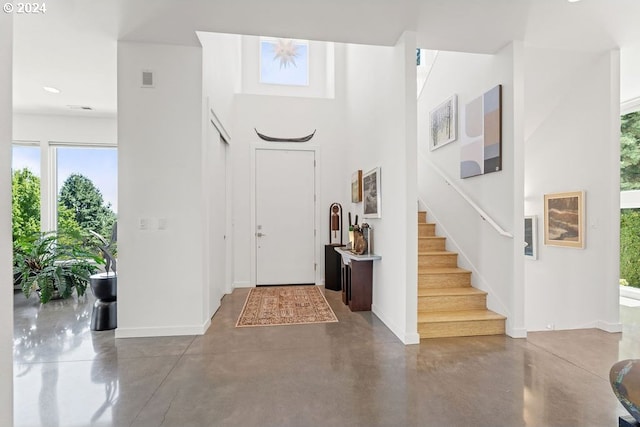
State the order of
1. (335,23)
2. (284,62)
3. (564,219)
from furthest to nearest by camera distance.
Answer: (284,62) < (564,219) < (335,23)

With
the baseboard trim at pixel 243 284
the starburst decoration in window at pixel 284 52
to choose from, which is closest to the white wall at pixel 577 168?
the starburst decoration in window at pixel 284 52

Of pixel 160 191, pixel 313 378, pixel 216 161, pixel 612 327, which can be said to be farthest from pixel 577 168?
pixel 160 191

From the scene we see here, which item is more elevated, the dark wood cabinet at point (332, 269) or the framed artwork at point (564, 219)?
the framed artwork at point (564, 219)

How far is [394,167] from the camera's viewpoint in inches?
125

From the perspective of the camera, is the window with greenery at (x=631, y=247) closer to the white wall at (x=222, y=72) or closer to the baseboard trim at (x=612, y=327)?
the baseboard trim at (x=612, y=327)

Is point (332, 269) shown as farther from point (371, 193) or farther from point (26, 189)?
point (26, 189)

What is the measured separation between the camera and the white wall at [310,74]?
5.93 meters

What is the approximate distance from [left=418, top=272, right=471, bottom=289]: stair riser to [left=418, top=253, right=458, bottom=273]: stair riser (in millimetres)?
270

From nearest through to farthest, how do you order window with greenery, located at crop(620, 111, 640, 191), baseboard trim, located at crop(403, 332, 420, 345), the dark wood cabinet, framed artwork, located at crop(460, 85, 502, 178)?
baseboard trim, located at crop(403, 332, 420, 345), framed artwork, located at crop(460, 85, 502, 178), window with greenery, located at crop(620, 111, 640, 191), the dark wood cabinet

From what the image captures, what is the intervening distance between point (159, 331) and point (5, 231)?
2275 mm

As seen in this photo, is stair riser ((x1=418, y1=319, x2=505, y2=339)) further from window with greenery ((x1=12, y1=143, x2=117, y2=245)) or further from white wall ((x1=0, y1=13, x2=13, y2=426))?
window with greenery ((x1=12, y1=143, x2=117, y2=245))

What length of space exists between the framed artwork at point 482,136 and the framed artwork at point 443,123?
0.23 metres

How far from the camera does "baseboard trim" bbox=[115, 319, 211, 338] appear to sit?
10.1 ft

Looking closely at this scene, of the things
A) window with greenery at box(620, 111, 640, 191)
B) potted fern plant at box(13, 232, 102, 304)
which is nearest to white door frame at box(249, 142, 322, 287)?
potted fern plant at box(13, 232, 102, 304)
